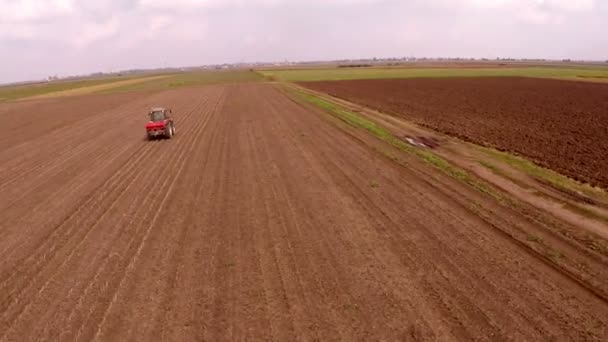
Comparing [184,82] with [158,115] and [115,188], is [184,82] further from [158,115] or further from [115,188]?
[115,188]

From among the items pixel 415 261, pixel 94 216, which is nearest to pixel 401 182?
pixel 415 261

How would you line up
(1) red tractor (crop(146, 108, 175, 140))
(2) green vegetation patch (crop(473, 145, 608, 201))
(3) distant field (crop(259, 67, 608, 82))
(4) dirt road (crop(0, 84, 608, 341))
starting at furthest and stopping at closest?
1. (3) distant field (crop(259, 67, 608, 82))
2. (1) red tractor (crop(146, 108, 175, 140))
3. (2) green vegetation patch (crop(473, 145, 608, 201))
4. (4) dirt road (crop(0, 84, 608, 341))

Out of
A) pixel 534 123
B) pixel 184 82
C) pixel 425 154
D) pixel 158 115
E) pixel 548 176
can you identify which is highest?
pixel 184 82

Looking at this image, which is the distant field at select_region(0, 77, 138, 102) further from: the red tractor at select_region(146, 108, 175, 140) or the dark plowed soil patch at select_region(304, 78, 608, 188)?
the dark plowed soil patch at select_region(304, 78, 608, 188)

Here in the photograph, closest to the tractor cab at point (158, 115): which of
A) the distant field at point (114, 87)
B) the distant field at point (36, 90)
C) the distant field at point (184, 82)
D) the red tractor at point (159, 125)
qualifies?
the red tractor at point (159, 125)

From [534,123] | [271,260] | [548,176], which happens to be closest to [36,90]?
[534,123]

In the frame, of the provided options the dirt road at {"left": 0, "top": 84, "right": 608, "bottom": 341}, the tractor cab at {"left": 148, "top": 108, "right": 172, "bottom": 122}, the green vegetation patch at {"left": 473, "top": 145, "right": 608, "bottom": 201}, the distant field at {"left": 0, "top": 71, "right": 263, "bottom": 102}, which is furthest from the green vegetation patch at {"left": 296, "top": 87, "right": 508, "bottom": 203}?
the distant field at {"left": 0, "top": 71, "right": 263, "bottom": 102}
